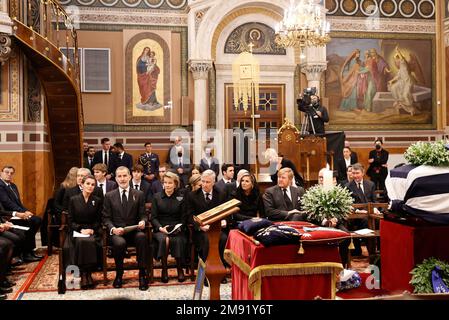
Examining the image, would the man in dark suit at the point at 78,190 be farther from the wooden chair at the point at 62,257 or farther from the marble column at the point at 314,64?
the marble column at the point at 314,64

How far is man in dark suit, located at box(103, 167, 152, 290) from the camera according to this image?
6.51 metres

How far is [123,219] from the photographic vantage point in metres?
6.84

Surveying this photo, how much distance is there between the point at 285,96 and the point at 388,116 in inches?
113

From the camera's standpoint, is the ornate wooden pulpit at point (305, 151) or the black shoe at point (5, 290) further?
the ornate wooden pulpit at point (305, 151)

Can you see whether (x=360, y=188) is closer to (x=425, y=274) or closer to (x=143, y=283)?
(x=143, y=283)

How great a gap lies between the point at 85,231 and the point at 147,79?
310 inches

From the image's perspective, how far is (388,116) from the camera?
14969 mm

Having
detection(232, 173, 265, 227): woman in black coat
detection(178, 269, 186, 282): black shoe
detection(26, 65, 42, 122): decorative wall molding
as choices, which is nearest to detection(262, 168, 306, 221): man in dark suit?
detection(232, 173, 265, 227): woman in black coat

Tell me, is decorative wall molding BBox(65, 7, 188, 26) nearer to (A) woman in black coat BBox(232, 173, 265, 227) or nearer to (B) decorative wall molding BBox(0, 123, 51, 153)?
(B) decorative wall molding BBox(0, 123, 51, 153)

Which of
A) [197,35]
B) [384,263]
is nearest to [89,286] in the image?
[384,263]

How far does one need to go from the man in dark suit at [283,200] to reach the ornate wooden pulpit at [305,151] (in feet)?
13.1

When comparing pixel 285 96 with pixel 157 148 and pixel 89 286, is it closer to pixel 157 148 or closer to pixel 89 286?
pixel 157 148

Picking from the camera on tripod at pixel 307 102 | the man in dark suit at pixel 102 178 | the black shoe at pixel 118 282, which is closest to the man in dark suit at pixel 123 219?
the black shoe at pixel 118 282

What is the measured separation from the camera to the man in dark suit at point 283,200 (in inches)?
264
